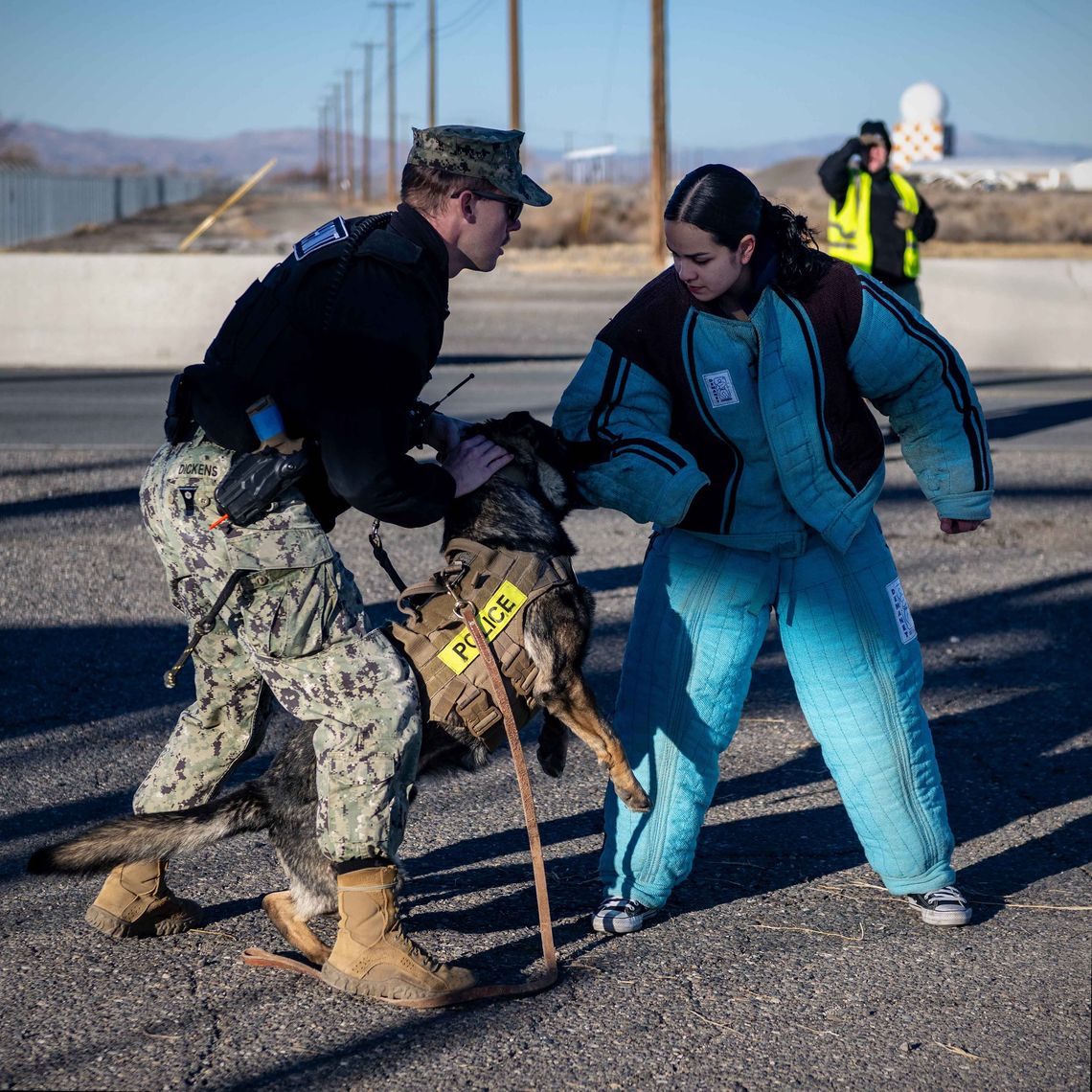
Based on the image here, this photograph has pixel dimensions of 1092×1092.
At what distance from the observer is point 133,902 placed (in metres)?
3.25

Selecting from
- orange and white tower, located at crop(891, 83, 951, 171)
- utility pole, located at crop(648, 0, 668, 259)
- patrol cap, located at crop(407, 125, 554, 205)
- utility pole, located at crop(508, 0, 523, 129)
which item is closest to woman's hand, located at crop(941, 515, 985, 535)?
patrol cap, located at crop(407, 125, 554, 205)

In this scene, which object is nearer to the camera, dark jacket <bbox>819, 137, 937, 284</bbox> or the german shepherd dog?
the german shepherd dog

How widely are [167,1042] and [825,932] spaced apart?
1595 millimetres

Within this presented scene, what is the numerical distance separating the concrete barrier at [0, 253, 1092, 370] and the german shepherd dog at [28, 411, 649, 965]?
11.8m

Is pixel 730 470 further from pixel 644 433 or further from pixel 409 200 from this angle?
pixel 409 200

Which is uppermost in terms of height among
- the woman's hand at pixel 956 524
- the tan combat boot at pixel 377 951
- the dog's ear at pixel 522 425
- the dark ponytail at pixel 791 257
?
the dark ponytail at pixel 791 257

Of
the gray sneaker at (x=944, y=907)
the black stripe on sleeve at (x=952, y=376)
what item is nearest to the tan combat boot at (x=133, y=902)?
the gray sneaker at (x=944, y=907)

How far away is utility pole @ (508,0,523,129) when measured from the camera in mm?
31641

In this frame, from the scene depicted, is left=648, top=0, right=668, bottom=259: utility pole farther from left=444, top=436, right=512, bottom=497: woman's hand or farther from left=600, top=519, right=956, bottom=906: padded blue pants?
left=444, top=436, right=512, bottom=497: woman's hand

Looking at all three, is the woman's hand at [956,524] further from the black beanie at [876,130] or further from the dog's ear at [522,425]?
the black beanie at [876,130]

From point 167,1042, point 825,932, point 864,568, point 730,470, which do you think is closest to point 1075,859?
point 825,932

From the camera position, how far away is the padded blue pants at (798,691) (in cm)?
331

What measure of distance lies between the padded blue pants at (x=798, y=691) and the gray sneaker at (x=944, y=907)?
0.10 feet

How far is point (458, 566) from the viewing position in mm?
3061
